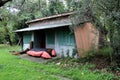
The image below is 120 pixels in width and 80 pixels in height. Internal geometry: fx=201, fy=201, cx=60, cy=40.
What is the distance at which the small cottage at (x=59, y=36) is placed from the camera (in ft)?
42.2

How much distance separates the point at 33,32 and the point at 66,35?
516 centimetres

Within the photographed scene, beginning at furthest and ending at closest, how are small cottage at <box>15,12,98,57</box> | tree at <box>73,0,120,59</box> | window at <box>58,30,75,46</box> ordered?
window at <box>58,30,75,46</box>, small cottage at <box>15,12,98,57</box>, tree at <box>73,0,120,59</box>

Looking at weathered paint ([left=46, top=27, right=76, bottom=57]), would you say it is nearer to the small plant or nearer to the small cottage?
the small cottage

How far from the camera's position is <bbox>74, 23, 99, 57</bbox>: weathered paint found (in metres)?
12.5

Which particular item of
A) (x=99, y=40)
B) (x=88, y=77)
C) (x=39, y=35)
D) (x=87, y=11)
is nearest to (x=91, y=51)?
(x=99, y=40)

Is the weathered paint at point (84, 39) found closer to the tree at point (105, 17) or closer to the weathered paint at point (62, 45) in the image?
the weathered paint at point (62, 45)

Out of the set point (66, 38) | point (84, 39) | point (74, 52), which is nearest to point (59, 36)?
point (66, 38)

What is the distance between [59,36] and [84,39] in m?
3.56

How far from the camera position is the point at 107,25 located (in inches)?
379

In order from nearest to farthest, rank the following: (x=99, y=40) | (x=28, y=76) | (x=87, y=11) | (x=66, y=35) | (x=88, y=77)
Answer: (x=88, y=77), (x=28, y=76), (x=87, y=11), (x=99, y=40), (x=66, y=35)

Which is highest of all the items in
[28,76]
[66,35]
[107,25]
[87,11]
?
[87,11]

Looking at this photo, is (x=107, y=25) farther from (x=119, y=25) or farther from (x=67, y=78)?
(x=67, y=78)

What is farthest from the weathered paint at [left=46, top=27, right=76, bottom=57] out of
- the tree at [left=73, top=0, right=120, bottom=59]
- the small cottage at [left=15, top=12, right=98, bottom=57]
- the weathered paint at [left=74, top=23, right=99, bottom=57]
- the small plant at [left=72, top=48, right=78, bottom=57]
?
the tree at [left=73, top=0, right=120, bottom=59]

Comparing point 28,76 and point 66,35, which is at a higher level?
point 66,35
